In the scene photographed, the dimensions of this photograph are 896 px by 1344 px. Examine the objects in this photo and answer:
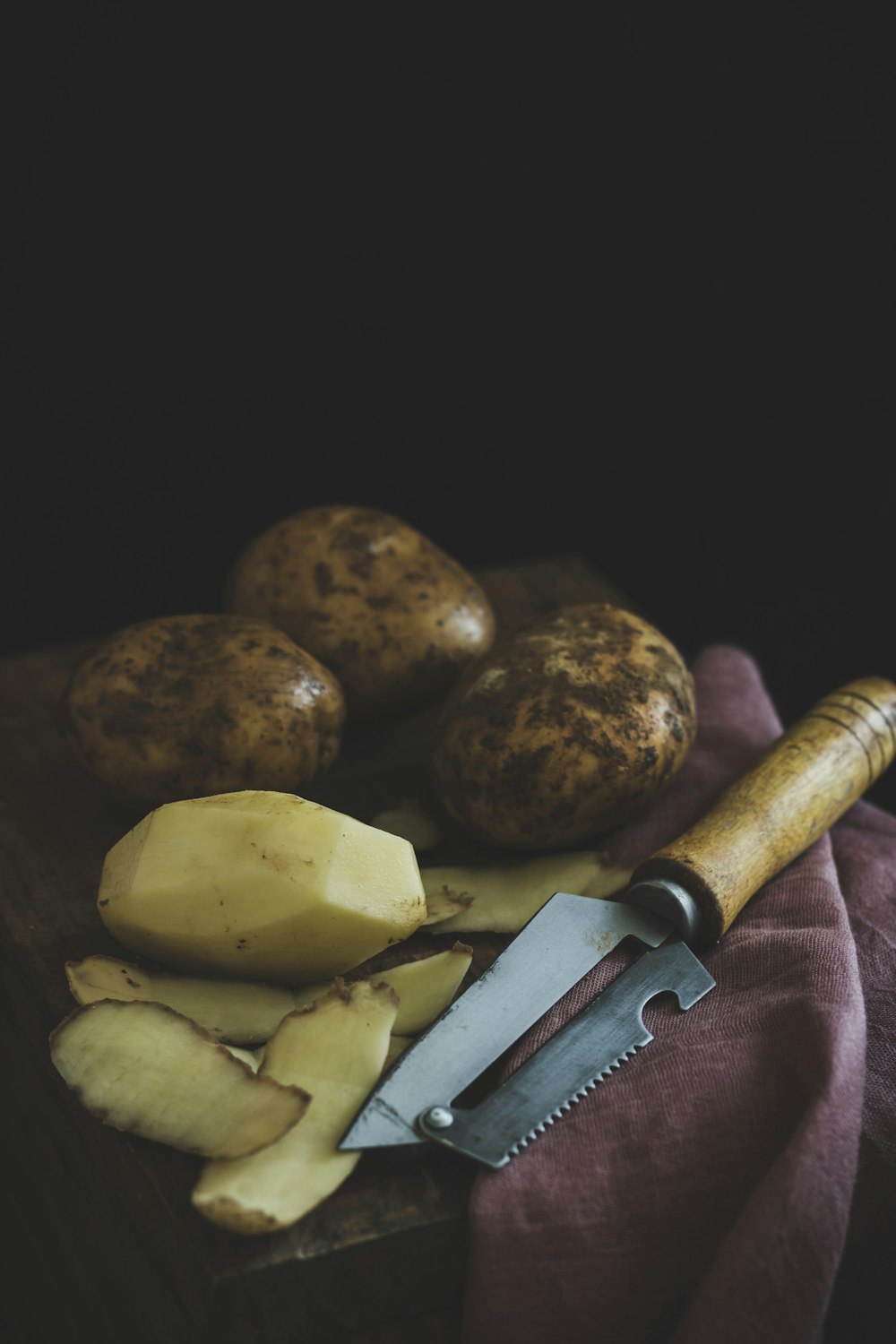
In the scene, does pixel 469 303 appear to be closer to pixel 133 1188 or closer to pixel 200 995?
pixel 200 995

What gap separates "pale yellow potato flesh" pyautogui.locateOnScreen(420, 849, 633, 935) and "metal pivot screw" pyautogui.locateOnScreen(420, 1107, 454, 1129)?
23cm

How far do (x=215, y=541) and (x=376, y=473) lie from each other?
29cm

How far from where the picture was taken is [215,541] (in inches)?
78.6

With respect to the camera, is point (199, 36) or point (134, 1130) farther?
point (199, 36)

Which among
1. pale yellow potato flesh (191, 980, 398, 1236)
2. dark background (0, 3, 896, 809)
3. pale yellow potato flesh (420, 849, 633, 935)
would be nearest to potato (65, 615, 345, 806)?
pale yellow potato flesh (420, 849, 633, 935)

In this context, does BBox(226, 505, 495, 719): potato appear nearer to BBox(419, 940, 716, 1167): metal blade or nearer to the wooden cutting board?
the wooden cutting board

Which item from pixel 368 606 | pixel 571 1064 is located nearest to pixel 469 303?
pixel 368 606

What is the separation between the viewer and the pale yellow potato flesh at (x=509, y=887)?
111 cm

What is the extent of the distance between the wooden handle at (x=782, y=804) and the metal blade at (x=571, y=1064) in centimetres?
6

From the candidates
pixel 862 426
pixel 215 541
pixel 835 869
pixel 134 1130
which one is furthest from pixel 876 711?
pixel 215 541

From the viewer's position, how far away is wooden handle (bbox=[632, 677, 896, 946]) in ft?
3.45

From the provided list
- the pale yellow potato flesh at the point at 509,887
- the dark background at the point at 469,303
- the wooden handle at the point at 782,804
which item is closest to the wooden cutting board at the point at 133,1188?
the pale yellow potato flesh at the point at 509,887

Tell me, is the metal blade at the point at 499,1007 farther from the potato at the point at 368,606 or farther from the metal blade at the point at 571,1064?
the potato at the point at 368,606

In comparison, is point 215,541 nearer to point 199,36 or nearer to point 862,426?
point 199,36
